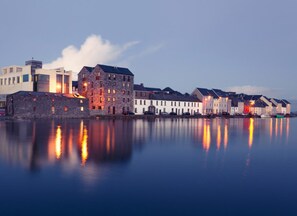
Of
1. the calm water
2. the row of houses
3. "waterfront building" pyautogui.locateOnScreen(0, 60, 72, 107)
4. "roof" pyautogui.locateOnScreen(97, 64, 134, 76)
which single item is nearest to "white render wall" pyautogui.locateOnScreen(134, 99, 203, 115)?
the row of houses

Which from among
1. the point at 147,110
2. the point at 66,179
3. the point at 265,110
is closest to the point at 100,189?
the point at 66,179

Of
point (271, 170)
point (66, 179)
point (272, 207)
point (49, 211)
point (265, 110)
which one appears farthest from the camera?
point (265, 110)

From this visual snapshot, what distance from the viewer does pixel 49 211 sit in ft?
33.2

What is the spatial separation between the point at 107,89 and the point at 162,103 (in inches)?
878

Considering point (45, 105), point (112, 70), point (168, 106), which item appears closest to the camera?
point (45, 105)

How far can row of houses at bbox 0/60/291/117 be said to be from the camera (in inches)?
2736

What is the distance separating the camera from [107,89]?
270 feet

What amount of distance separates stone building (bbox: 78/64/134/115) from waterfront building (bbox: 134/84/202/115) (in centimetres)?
474

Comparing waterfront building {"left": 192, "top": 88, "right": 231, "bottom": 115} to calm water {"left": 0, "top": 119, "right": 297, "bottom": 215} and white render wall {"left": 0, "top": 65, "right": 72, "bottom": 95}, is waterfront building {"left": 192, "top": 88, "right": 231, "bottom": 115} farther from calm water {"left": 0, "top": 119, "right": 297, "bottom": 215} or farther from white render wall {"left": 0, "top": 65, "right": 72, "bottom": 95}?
calm water {"left": 0, "top": 119, "right": 297, "bottom": 215}

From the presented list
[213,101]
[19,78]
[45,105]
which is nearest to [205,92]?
→ [213,101]

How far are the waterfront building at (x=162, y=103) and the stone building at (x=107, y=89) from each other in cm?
474

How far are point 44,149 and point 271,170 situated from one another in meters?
15.2

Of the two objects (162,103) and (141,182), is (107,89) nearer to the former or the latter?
(162,103)

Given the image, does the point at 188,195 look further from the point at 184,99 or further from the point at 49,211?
the point at 184,99
